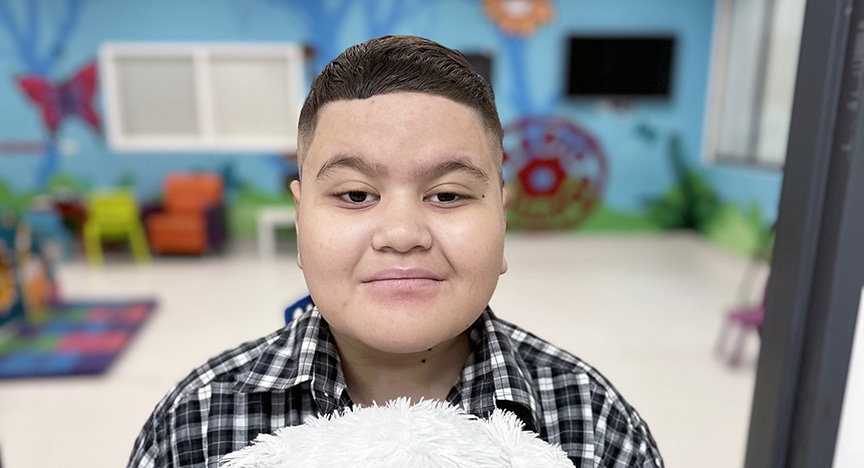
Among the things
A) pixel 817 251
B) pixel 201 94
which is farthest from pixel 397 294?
pixel 201 94

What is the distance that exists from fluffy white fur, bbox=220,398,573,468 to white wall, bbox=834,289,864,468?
0.46m

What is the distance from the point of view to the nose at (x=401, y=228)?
0.57 metres

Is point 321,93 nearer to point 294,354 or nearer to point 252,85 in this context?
point 294,354

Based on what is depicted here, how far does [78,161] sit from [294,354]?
550 centimetres

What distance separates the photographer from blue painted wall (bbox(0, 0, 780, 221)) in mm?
5012

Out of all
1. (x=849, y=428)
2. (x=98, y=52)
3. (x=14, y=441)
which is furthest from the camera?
(x=98, y=52)

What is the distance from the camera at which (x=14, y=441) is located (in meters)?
2.18

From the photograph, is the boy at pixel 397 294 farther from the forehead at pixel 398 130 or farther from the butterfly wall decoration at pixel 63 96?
the butterfly wall decoration at pixel 63 96

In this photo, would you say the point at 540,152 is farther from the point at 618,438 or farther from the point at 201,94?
the point at 618,438

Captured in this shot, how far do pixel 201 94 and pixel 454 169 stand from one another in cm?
516

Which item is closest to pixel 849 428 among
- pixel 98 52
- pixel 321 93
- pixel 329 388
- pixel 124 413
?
pixel 329 388

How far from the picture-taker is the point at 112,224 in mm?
4809

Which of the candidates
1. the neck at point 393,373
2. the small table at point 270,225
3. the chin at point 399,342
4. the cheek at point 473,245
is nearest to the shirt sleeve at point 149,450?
the neck at point 393,373

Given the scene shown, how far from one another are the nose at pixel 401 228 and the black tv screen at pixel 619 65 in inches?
206
